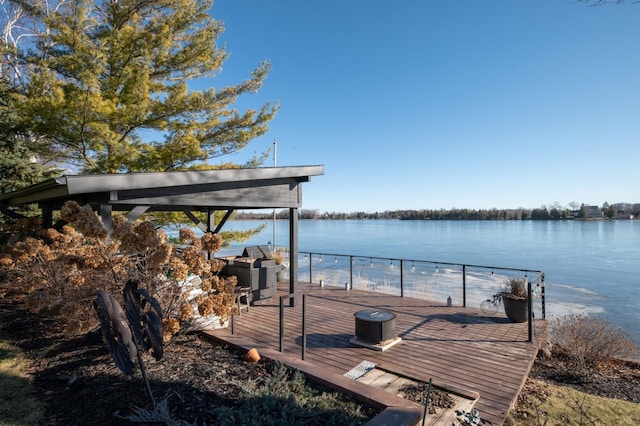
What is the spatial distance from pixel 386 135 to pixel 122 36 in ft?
57.8

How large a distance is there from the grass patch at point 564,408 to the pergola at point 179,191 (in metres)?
4.30

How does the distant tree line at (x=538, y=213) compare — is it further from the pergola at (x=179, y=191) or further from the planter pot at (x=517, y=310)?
the planter pot at (x=517, y=310)

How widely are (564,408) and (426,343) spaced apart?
5.43 feet

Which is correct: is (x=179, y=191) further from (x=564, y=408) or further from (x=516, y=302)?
(x=516, y=302)

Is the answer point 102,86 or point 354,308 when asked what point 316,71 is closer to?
point 102,86

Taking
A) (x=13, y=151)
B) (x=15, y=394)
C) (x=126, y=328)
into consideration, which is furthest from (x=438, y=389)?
(x=13, y=151)

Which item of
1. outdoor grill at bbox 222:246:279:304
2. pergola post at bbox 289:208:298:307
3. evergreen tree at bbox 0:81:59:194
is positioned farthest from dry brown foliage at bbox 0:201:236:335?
evergreen tree at bbox 0:81:59:194

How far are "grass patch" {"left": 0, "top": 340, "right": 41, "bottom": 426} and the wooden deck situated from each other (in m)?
1.78

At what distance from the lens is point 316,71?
642 inches

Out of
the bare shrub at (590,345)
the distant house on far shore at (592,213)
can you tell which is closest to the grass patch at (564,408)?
the bare shrub at (590,345)

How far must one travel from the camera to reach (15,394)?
109 inches

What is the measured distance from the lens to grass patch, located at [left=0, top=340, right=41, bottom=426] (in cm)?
240

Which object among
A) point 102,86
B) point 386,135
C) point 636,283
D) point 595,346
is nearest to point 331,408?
point 595,346

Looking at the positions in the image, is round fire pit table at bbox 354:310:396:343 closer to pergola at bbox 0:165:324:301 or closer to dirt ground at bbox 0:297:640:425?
dirt ground at bbox 0:297:640:425
